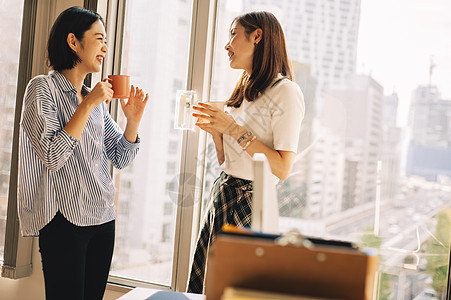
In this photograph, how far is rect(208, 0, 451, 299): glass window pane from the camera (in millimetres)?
1957

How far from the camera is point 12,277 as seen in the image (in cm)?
245

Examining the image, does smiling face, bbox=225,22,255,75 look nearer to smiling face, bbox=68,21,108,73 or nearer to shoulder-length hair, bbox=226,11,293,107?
shoulder-length hair, bbox=226,11,293,107

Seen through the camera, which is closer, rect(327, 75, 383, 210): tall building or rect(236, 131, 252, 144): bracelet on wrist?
rect(236, 131, 252, 144): bracelet on wrist

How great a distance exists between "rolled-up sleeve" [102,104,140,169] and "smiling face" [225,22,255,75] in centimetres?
55

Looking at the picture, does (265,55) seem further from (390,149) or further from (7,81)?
(7,81)

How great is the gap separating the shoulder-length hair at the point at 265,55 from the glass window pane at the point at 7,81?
1594 mm

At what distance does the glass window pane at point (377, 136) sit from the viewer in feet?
6.42

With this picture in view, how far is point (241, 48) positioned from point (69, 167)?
0.75m

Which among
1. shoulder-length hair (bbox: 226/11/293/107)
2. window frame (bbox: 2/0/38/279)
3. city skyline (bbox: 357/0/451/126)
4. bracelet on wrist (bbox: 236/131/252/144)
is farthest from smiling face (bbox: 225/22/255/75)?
window frame (bbox: 2/0/38/279)

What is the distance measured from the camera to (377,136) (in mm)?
2039

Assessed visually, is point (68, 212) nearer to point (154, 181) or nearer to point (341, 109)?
point (154, 181)

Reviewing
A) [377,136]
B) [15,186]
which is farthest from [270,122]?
[15,186]

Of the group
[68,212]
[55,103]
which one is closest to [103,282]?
[68,212]

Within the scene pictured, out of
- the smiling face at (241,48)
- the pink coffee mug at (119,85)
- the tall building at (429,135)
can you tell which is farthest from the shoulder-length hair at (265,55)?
the tall building at (429,135)
